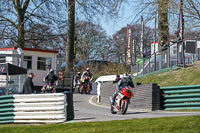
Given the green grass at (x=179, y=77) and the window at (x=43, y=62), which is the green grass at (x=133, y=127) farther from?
the window at (x=43, y=62)

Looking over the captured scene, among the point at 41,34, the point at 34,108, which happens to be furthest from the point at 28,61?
the point at 34,108

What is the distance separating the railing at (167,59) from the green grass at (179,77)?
599 mm

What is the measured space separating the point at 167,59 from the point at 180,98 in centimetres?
646

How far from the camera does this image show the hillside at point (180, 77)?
67.2 ft

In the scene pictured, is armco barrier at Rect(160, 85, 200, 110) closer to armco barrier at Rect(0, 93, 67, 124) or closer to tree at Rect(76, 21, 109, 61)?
armco barrier at Rect(0, 93, 67, 124)

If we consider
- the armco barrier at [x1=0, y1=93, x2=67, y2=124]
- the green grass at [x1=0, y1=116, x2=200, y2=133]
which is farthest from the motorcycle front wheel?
the green grass at [x1=0, y1=116, x2=200, y2=133]

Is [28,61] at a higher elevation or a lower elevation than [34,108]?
higher

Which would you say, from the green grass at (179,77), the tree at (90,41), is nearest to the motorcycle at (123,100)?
the green grass at (179,77)

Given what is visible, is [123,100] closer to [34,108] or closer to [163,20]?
[34,108]

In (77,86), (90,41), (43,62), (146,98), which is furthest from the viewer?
(90,41)

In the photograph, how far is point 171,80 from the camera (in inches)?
851

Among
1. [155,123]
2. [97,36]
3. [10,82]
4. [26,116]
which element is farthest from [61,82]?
[97,36]

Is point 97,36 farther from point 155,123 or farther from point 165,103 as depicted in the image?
point 155,123

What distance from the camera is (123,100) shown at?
16.1 meters
